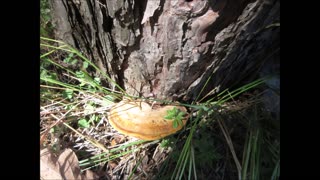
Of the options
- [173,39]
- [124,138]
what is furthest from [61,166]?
[173,39]

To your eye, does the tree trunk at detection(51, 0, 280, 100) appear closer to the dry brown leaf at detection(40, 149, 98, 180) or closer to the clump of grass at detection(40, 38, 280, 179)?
the clump of grass at detection(40, 38, 280, 179)

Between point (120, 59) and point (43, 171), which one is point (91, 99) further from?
point (43, 171)

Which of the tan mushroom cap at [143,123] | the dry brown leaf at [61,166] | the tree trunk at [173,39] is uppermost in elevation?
the tree trunk at [173,39]

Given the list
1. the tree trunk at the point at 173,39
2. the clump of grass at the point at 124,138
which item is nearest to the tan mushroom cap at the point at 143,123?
the clump of grass at the point at 124,138

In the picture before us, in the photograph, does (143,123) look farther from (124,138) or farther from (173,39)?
(173,39)

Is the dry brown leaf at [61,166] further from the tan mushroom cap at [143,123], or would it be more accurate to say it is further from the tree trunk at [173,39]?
the tree trunk at [173,39]
